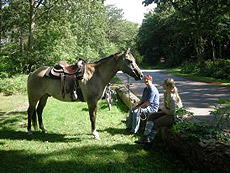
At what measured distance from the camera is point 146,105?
5664 millimetres

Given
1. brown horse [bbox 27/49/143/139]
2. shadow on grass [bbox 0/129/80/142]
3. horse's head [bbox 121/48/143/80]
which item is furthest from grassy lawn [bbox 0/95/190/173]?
horse's head [bbox 121/48/143/80]

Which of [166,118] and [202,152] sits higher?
[166,118]

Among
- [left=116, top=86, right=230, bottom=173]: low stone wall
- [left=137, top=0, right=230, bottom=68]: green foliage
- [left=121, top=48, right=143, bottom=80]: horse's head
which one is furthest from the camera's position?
[left=137, top=0, right=230, bottom=68]: green foliage

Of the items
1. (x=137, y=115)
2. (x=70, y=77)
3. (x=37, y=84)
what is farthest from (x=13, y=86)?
(x=137, y=115)

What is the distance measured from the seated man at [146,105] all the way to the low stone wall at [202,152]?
53.6 inches

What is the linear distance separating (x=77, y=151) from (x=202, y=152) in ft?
8.79

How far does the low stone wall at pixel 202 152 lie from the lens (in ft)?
10.6

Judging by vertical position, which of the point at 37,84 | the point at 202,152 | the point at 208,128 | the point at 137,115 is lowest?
the point at 202,152

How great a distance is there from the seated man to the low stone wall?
1.36 meters

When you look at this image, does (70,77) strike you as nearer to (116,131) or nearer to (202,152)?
(116,131)

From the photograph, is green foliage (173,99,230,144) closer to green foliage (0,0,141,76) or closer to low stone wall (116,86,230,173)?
low stone wall (116,86,230,173)

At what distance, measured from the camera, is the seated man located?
5652 millimetres

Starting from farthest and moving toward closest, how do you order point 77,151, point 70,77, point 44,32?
point 44,32 → point 70,77 → point 77,151

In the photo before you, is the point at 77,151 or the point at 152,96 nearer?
the point at 77,151
